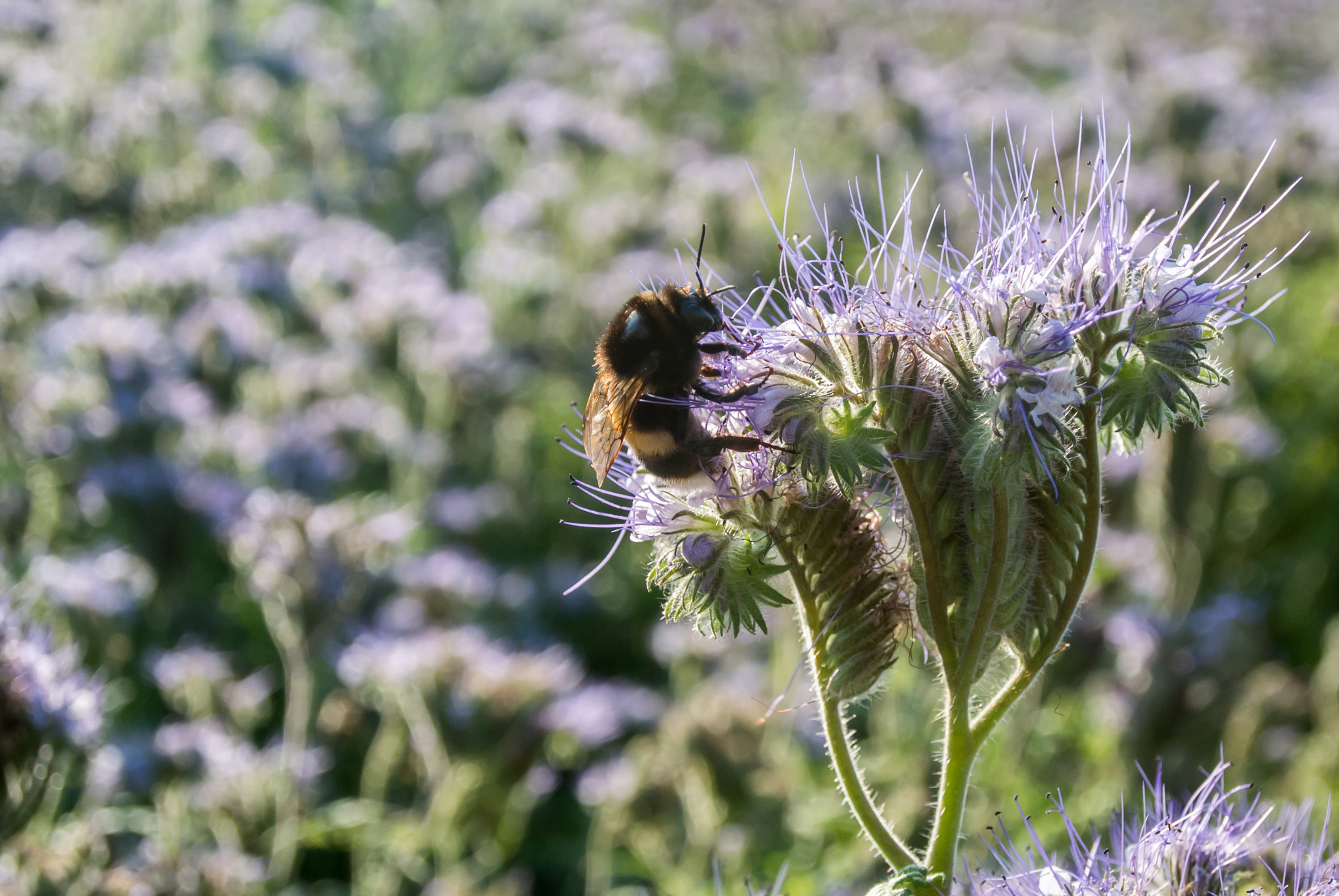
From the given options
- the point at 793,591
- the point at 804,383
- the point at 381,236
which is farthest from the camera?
the point at 381,236

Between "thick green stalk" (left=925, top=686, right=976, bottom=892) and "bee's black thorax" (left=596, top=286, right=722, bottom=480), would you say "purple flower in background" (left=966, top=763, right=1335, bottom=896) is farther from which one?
"bee's black thorax" (left=596, top=286, right=722, bottom=480)

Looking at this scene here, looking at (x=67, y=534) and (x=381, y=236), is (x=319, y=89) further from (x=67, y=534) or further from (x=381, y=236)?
(x=67, y=534)

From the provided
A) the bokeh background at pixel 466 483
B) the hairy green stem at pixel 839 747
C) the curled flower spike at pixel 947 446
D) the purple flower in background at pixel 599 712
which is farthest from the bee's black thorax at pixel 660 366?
the purple flower in background at pixel 599 712

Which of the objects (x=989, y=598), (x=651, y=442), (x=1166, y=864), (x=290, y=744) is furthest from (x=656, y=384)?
(x=290, y=744)

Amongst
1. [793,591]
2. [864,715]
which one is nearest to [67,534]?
[864,715]

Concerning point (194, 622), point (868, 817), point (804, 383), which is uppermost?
point (804, 383)

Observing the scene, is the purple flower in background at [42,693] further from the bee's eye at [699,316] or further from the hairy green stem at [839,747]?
the hairy green stem at [839,747]

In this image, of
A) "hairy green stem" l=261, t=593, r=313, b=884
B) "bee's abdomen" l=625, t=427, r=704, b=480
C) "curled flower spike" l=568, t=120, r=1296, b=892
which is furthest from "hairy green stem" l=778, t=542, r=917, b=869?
"hairy green stem" l=261, t=593, r=313, b=884
